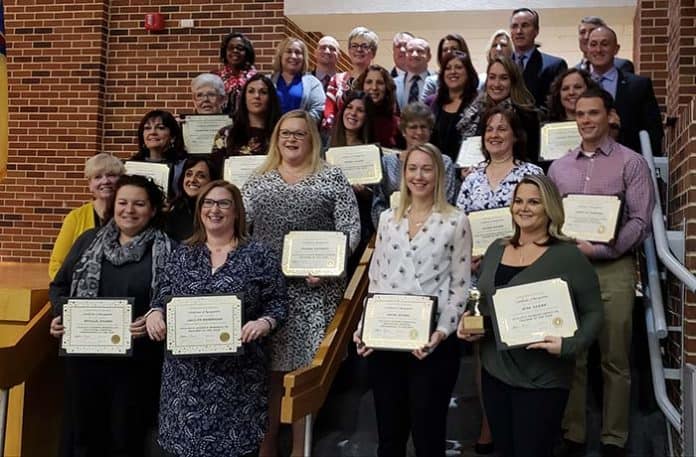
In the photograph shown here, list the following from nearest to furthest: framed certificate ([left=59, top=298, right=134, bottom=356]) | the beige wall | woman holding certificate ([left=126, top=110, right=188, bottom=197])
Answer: framed certificate ([left=59, top=298, right=134, bottom=356])
woman holding certificate ([left=126, top=110, right=188, bottom=197])
the beige wall

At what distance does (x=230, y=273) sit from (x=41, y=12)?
608cm

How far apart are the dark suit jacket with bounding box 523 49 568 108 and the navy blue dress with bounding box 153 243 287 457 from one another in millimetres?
2837

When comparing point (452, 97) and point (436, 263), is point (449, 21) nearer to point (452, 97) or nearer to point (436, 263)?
point (452, 97)

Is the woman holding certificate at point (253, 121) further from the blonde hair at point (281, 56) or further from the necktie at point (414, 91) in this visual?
the necktie at point (414, 91)

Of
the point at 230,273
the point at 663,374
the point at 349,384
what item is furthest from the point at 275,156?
the point at 663,374

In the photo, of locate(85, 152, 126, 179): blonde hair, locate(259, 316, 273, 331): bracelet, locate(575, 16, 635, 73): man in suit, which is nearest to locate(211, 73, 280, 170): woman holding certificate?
locate(85, 152, 126, 179): blonde hair

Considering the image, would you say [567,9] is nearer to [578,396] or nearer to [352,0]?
[352,0]

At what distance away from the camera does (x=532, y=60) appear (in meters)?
5.44

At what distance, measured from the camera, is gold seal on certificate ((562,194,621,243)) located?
135 inches

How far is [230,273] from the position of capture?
3.16 m

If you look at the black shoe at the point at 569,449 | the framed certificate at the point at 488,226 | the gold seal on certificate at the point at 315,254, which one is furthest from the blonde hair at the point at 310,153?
the black shoe at the point at 569,449

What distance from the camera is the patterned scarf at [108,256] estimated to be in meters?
3.48

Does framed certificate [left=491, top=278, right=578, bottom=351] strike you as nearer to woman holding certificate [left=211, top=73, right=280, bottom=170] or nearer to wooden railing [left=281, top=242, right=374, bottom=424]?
wooden railing [left=281, top=242, right=374, bottom=424]

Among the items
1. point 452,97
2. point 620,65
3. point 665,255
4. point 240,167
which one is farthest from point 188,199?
point 620,65
